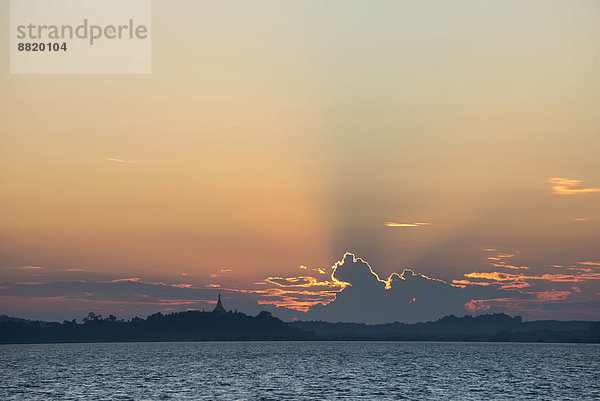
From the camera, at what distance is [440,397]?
393 feet

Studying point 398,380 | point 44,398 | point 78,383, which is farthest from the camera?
point 398,380

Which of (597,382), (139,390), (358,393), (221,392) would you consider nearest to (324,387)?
(358,393)

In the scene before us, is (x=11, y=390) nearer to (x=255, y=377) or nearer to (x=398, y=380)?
(x=255, y=377)

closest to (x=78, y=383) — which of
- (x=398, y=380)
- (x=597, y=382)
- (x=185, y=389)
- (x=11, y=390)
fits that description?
(x=11, y=390)

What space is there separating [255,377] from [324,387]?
36442 millimetres

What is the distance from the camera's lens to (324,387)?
137 m

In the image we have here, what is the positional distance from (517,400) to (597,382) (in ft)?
189

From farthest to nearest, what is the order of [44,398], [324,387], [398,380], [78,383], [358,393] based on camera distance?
[398,380], [78,383], [324,387], [358,393], [44,398]

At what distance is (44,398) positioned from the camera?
4528 inches

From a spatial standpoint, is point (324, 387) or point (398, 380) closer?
point (324, 387)

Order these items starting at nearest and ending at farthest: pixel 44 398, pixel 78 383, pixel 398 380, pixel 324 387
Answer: pixel 44 398 → pixel 324 387 → pixel 78 383 → pixel 398 380

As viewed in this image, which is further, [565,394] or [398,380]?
[398,380]

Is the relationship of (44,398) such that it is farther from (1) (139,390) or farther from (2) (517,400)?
(2) (517,400)

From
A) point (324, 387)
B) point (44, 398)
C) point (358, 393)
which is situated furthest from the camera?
point (324, 387)
